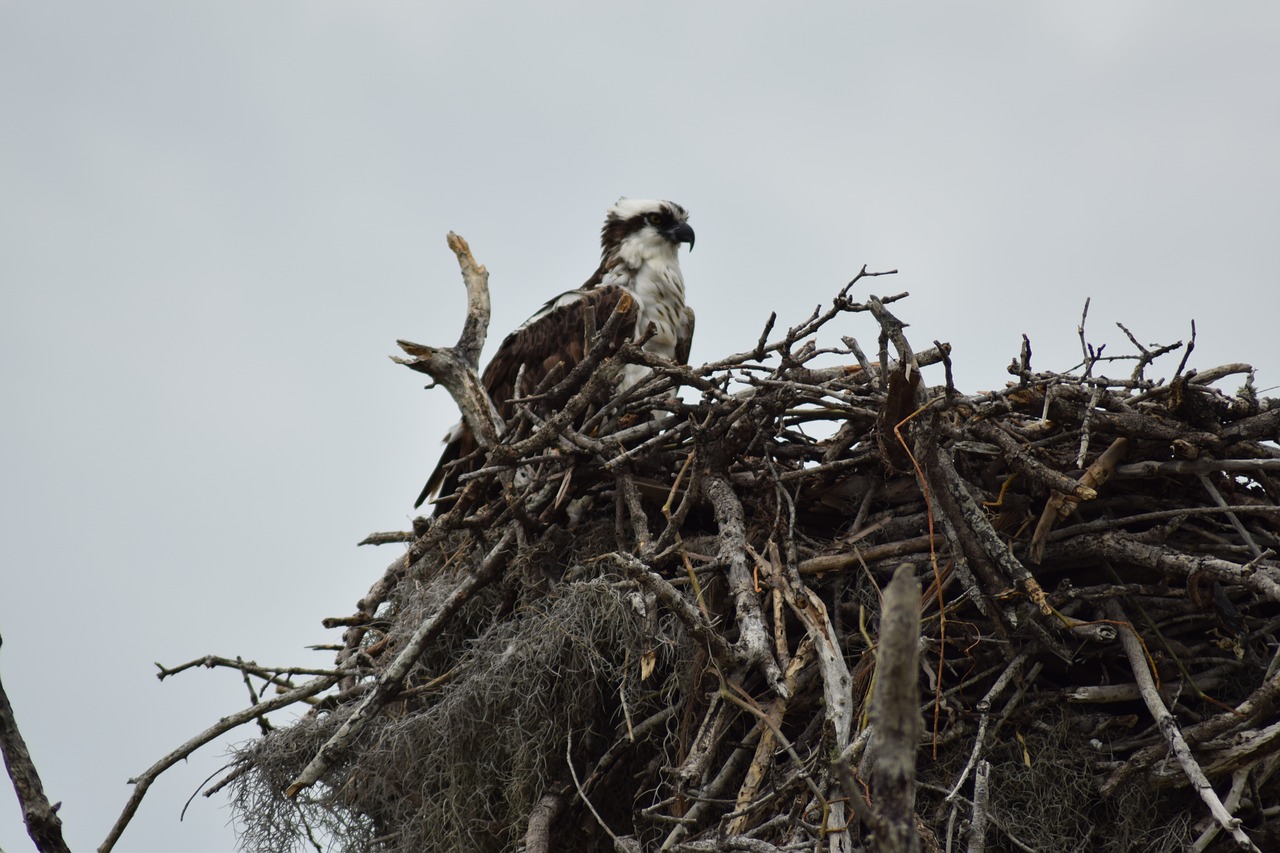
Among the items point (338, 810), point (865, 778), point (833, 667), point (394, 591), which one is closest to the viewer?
point (865, 778)

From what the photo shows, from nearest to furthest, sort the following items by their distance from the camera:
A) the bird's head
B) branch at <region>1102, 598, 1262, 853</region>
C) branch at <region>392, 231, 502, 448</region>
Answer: branch at <region>1102, 598, 1262, 853</region>
branch at <region>392, 231, 502, 448</region>
the bird's head

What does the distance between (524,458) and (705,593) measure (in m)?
0.71

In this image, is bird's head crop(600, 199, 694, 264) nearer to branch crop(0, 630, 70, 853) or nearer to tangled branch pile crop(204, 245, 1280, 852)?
tangled branch pile crop(204, 245, 1280, 852)

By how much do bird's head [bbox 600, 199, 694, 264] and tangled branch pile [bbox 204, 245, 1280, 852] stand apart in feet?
5.71

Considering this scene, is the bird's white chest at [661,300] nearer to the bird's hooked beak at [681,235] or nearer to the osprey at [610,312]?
the osprey at [610,312]

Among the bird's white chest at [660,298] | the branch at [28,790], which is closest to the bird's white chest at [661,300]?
the bird's white chest at [660,298]

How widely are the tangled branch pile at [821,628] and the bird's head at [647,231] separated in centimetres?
174

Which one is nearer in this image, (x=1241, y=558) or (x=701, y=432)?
(x=1241, y=558)

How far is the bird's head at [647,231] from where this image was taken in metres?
6.09

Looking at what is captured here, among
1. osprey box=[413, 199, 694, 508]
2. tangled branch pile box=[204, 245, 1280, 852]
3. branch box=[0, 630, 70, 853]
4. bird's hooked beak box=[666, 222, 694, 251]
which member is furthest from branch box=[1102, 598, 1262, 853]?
bird's hooked beak box=[666, 222, 694, 251]

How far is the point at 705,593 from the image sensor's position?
153 inches

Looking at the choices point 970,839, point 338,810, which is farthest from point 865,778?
point 338,810

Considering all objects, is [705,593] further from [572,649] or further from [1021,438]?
[1021,438]

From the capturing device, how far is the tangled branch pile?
3.34 meters
